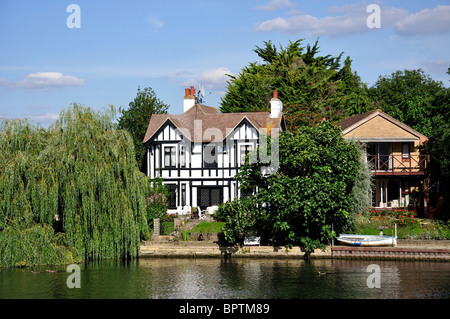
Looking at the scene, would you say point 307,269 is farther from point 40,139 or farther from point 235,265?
point 40,139

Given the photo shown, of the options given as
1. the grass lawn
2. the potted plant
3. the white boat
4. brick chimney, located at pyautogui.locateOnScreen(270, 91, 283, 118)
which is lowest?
the white boat

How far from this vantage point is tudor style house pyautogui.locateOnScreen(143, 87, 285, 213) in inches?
1746

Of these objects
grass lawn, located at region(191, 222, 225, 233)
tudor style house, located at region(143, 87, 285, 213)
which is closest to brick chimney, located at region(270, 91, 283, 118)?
tudor style house, located at region(143, 87, 285, 213)

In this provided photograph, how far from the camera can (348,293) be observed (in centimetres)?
2473

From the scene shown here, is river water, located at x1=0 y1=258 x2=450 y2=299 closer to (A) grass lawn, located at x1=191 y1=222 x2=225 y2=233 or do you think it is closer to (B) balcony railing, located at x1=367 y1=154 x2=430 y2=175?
(A) grass lawn, located at x1=191 y1=222 x2=225 y2=233

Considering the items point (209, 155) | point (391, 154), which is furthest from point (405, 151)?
point (209, 155)

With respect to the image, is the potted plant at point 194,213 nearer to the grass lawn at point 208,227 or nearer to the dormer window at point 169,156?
the grass lawn at point 208,227

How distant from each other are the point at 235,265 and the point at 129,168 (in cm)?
837

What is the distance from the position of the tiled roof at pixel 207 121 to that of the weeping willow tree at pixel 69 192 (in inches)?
496

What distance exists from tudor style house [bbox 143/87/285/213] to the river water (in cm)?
1209

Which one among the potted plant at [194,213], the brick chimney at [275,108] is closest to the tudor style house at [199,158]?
the potted plant at [194,213]

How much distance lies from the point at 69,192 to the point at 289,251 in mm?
13610

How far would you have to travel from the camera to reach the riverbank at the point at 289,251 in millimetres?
33188
